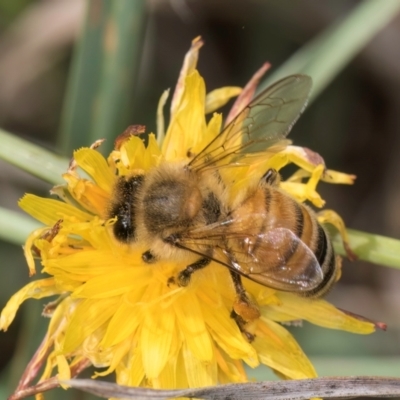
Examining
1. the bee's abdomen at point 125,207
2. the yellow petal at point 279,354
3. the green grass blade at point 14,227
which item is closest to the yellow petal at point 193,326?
the yellow petal at point 279,354

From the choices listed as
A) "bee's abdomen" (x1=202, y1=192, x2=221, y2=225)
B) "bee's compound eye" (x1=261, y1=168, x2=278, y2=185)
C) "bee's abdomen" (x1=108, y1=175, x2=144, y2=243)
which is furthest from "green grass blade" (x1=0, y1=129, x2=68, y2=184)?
"bee's compound eye" (x1=261, y1=168, x2=278, y2=185)

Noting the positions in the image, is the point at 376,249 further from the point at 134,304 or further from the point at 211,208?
the point at 134,304

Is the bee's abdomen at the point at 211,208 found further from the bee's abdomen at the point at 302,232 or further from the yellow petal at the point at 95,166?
the yellow petal at the point at 95,166

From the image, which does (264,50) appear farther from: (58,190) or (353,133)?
(58,190)

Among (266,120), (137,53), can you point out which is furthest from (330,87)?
(266,120)

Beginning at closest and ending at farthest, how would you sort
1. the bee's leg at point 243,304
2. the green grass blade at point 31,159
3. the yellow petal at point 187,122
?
the bee's leg at point 243,304 < the green grass blade at point 31,159 < the yellow petal at point 187,122

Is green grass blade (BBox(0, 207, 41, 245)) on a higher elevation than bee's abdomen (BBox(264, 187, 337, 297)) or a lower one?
higher

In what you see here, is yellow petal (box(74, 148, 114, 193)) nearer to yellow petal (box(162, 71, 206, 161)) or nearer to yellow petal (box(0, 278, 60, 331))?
yellow petal (box(162, 71, 206, 161))
